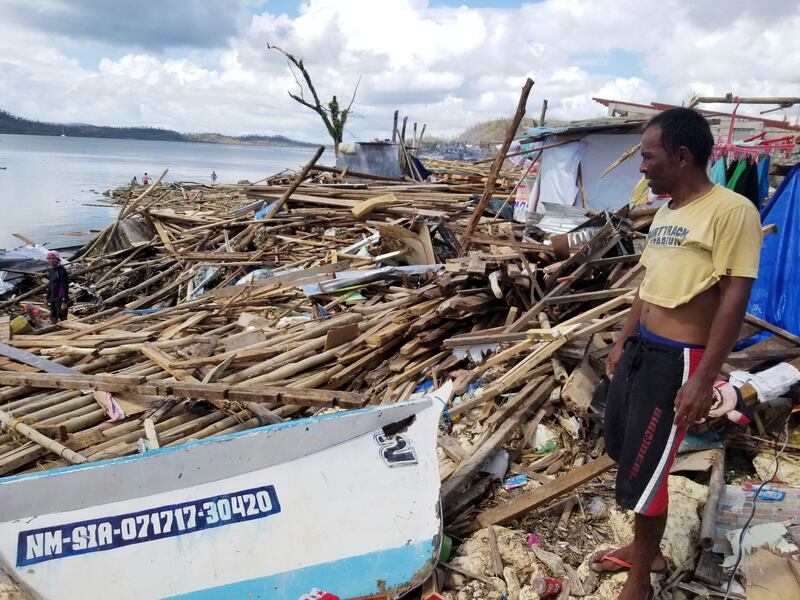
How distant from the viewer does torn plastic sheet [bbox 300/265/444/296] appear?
281 inches

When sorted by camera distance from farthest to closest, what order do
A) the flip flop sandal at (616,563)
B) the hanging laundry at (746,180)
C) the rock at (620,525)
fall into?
the hanging laundry at (746,180) → the rock at (620,525) → the flip flop sandal at (616,563)

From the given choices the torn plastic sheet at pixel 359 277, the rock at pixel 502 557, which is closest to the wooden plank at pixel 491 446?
the rock at pixel 502 557

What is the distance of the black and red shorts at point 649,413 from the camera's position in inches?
85.3

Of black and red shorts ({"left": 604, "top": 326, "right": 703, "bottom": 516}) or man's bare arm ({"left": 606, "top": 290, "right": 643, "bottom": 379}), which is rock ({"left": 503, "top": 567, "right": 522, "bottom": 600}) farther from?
man's bare arm ({"left": 606, "top": 290, "right": 643, "bottom": 379})

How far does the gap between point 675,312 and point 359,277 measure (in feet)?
17.6

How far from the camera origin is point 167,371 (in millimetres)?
5125

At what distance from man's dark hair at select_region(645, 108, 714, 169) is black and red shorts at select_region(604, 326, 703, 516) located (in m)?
0.76

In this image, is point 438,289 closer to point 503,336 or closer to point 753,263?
point 503,336

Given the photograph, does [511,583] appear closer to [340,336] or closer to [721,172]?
[340,336]

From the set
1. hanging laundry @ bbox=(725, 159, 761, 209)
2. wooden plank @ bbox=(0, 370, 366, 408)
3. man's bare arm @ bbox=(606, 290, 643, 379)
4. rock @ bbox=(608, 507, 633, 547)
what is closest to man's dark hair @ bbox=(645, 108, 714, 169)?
man's bare arm @ bbox=(606, 290, 643, 379)

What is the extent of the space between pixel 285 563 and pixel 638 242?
4.75 metres

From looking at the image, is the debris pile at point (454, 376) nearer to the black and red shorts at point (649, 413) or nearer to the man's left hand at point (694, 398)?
the black and red shorts at point (649, 413)

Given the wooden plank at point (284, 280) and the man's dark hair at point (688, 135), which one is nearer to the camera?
the man's dark hair at point (688, 135)

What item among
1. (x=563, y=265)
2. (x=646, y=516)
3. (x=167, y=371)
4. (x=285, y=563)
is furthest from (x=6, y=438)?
(x=563, y=265)
